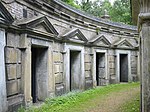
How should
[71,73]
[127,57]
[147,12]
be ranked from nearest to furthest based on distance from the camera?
[147,12], [71,73], [127,57]

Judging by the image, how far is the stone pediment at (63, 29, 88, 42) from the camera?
11078mm

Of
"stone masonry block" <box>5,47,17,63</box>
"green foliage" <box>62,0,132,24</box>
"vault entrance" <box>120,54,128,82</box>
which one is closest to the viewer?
"stone masonry block" <box>5,47,17,63</box>

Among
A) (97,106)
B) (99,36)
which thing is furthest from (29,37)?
(99,36)

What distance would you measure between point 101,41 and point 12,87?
8726mm

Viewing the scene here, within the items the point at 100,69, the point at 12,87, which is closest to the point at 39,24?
the point at 12,87

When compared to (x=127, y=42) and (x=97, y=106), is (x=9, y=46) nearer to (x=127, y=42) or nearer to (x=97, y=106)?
(x=97, y=106)

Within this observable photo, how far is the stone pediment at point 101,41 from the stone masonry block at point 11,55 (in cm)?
703

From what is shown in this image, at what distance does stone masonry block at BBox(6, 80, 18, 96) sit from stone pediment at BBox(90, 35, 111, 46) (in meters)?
7.16

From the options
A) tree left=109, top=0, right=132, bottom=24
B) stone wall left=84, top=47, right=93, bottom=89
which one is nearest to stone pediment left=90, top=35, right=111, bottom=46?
stone wall left=84, top=47, right=93, bottom=89

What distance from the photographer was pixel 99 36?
14.6m

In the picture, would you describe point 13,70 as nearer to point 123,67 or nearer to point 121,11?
point 123,67

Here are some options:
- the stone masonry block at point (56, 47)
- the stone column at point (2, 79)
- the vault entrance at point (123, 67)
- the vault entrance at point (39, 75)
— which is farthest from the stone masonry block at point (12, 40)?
the vault entrance at point (123, 67)

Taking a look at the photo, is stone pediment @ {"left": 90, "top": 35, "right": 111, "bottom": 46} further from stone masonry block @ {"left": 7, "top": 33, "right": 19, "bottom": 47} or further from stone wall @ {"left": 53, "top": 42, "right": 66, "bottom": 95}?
stone masonry block @ {"left": 7, "top": 33, "right": 19, "bottom": 47}

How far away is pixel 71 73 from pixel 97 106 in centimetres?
485
